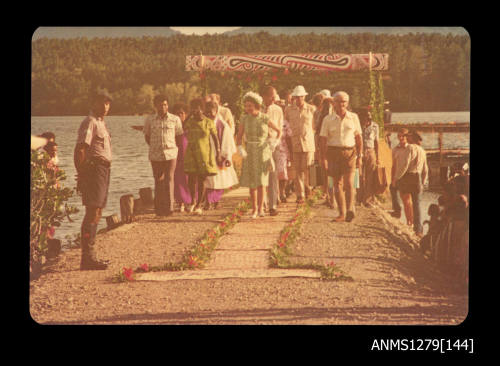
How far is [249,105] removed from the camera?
484 inches

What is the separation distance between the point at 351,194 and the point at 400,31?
7.33 ft

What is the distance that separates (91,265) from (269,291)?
2.36m

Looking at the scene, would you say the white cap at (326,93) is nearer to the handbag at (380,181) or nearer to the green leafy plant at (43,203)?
the handbag at (380,181)

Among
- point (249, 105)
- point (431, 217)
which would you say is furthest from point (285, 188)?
point (431, 217)

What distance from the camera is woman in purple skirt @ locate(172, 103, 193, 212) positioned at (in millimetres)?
12438

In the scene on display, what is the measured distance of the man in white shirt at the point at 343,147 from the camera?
39.3ft

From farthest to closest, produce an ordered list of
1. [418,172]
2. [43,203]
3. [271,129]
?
[271,129], [418,172], [43,203]

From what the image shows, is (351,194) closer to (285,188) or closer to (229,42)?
(285,188)

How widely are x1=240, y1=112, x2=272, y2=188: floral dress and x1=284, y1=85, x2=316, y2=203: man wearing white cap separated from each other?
0.44 metres

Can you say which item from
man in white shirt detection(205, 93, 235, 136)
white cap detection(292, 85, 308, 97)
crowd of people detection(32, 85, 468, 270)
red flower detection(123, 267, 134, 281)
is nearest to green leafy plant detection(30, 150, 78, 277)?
crowd of people detection(32, 85, 468, 270)

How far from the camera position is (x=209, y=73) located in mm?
11812

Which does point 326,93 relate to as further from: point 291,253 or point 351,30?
point 291,253

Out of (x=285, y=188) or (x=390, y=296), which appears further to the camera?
(x=285, y=188)

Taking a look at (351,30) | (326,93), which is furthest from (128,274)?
(351,30)
